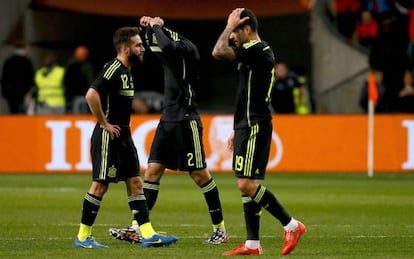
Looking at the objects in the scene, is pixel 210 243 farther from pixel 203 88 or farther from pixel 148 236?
pixel 203 88

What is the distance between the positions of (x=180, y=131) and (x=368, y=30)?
1583 centimetres

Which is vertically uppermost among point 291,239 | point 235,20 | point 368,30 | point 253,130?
point 235,20

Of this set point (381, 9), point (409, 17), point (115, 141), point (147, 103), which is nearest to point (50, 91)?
point (147, 103)

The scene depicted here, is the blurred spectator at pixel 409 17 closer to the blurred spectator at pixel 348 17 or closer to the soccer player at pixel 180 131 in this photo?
the blurred spectator at pixel 348 17

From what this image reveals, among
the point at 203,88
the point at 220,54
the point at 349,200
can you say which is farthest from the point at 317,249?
the point at 203,88

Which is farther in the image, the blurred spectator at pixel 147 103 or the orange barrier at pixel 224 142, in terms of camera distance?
the blurred spectator at pixel 147 103

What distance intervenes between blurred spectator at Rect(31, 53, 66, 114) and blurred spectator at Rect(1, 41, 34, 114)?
0.27 metres

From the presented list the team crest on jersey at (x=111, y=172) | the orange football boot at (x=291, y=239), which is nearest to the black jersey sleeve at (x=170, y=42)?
the team crest on jersey at (x=111, y=172)

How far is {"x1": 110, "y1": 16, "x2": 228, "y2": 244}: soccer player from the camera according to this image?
1301 cm

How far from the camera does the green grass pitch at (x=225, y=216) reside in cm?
1186

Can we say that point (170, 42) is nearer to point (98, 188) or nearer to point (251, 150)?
point (98, 188)

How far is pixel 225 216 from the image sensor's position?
15.8m

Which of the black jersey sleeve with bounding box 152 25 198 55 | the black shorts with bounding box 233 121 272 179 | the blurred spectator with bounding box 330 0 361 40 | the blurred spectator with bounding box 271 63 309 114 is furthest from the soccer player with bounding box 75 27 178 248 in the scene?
the blurred spectator with bounding box 330 0 361 40

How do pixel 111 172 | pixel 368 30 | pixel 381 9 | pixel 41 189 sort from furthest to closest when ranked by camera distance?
pixel 381 9 → pixel 368 30 → pixel 41 189 → pixel 111 172
